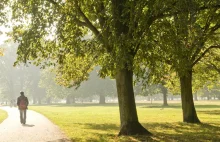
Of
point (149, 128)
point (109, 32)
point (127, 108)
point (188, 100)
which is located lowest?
point (149, 128)

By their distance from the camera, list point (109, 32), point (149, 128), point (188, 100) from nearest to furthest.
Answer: point (109, 32) < point (149, 128) < point (188, 100)

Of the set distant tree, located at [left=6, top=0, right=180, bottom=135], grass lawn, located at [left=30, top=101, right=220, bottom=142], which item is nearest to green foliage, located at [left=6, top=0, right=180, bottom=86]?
distant tree, located at [left=6, top=0, right=180, bottom=135]

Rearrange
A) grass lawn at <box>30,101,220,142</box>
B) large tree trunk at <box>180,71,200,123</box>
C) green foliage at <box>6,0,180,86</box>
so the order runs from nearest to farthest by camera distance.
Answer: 1. green foliage at <box>6,0,180,86</box>
2. grass lawn at <box>30,101,220,142</box>
3. large tree trunk at <box>180,71,200,123</box>

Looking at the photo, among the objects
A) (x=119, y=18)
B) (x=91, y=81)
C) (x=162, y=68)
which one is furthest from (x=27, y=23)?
(x=91, y=81)

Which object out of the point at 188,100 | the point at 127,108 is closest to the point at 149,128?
the point at 188,100

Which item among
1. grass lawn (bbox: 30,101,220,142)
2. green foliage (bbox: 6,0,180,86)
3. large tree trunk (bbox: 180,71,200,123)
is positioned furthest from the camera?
large tree trunk (bbox: 180,71,200,123)

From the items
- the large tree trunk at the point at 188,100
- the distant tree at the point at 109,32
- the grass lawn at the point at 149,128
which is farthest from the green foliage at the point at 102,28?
the large tree trunk at the point at 188,100

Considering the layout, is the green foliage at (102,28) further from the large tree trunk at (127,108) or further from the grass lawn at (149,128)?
the grass lawn at (149,128)

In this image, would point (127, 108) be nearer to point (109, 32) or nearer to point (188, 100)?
point (109, 32)

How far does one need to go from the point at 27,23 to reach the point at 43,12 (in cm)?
281

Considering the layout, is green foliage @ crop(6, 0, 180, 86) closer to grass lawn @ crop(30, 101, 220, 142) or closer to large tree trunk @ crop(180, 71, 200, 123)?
grass lawn @ crop(30, 101, 220, 142)

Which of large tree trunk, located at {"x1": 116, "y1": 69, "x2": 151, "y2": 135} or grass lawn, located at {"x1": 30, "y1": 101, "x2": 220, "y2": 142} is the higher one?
large tree trunk, located at {"x1": 116, "y1": 69, "x2": 151, "y2": 135}

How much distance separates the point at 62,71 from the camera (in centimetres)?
1636

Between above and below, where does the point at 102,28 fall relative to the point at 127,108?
above
